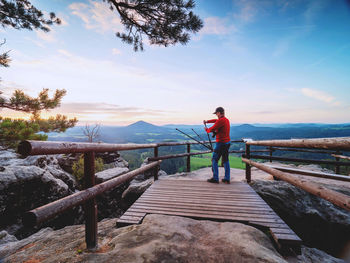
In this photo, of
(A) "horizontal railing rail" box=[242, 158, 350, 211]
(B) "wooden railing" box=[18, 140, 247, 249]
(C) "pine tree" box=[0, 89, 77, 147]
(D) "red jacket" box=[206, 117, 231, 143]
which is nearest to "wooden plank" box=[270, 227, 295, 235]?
(A) "horizontal railing rail" box=[242, 158, 350, 211]

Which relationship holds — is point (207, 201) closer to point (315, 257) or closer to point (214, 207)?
point (214, 207)

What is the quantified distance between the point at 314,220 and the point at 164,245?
4.08 meters

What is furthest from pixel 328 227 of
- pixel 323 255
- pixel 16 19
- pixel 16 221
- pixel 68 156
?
pixel 68 156

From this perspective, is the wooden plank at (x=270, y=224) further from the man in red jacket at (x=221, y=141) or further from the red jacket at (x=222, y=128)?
the red jacket at (x=222, y=128)

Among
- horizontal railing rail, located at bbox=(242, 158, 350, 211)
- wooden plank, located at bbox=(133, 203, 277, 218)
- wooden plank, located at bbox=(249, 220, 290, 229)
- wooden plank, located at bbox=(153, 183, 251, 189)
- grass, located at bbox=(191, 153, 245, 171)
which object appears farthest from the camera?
grass, located at bbox=(191, 153, 245, 171)

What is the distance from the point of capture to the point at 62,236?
242 cm

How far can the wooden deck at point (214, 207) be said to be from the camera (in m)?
2.26

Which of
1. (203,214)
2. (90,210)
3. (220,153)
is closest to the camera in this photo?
(90,210)

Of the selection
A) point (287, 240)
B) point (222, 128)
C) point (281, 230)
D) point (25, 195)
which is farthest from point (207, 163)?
point (287, 240)

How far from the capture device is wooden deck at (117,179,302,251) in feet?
7.40

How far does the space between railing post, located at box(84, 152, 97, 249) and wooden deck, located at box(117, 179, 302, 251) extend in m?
0.56

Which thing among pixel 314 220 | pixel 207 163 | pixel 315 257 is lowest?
pixel 207 163

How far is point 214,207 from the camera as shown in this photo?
2.91m

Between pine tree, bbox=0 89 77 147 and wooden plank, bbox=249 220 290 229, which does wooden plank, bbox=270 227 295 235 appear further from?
pine tree, bbox=0 89 77 147
